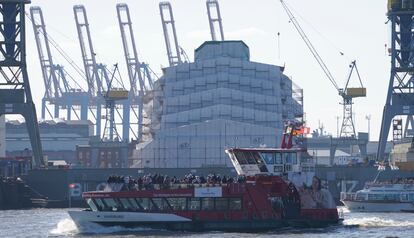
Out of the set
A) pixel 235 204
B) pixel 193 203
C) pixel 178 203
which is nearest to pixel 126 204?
pixel 178 203

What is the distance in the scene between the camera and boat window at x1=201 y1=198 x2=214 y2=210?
10225cm

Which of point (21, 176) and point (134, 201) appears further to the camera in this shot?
point (21, 176)

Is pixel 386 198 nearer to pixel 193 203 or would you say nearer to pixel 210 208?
pixel 210 208

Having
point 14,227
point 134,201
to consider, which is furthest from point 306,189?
point 14,227

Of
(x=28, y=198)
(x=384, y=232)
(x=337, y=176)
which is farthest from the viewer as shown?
(x=337, y=176)

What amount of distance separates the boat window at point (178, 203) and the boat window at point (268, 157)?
6.74 metres

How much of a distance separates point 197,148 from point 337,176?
99.1 ft

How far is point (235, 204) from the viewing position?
102 metres

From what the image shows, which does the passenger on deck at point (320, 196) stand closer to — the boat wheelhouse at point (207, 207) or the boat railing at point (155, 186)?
the boat wheelhouse at point (207, 207)

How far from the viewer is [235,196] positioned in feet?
335

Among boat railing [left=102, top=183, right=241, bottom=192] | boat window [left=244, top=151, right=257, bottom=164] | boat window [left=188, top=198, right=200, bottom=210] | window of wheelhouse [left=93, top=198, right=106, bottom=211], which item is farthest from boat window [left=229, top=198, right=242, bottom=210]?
window of wheelhouse [left=93, top=198, right=106, bottom=211]

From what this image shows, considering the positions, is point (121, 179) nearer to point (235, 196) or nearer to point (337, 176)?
point (235, 196)

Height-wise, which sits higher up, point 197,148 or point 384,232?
point 197,148

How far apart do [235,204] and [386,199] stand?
1649 inches
